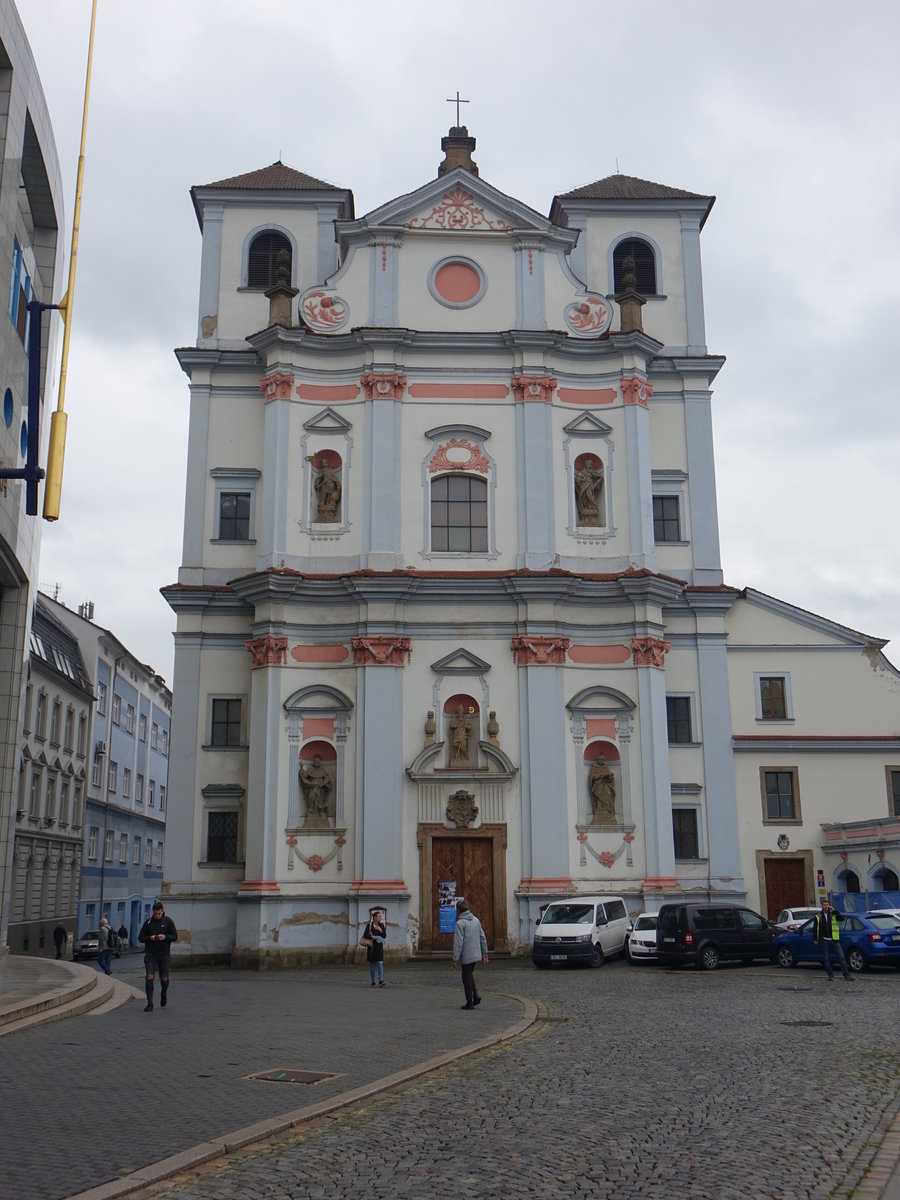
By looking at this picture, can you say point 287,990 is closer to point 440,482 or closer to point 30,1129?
point 30,1129

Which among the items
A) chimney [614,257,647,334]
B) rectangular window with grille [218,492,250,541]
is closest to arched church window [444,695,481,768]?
rectangular window with grille [218,492,250,541]

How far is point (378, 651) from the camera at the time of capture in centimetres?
3269

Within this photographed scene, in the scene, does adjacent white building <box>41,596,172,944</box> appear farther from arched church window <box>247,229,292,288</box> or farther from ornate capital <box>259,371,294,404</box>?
arched church window <box>247,229,292,288</box>

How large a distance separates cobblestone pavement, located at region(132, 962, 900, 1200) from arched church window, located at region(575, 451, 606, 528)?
19.8 meters

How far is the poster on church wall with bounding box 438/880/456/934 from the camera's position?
3139 cm

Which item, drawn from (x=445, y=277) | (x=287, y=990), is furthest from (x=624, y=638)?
(x=287, y=990)

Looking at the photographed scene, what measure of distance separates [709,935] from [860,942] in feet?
11.0

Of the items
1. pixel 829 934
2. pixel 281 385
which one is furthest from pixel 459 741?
pixel 829 934

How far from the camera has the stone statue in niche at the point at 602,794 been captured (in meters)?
32.6

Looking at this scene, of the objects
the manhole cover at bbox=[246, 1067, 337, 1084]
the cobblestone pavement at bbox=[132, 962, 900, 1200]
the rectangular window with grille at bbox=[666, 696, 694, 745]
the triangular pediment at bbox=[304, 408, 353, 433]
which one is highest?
the triangular pediment at bbox=[304, 408, 353, 433]

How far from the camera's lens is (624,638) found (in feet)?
111

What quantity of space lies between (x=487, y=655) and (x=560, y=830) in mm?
5051

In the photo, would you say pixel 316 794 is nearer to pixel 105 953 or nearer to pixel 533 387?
pixel 105 953

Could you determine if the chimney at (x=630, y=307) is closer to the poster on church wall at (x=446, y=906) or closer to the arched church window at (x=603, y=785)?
the arched church window at (x=603, y=785)
